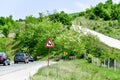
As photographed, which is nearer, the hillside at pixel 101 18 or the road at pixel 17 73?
the road at pixel 17 73

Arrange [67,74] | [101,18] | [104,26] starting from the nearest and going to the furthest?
[67,74], [104,26], [101,18]

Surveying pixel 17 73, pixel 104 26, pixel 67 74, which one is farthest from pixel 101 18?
pixel 67 74

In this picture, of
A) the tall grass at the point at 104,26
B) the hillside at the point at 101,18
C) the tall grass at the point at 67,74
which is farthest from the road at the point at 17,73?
the hillside at the point at 101,18

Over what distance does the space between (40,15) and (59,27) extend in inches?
1019

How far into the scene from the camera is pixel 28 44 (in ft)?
409

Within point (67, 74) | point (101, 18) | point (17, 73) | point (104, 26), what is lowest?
point (17, 73)

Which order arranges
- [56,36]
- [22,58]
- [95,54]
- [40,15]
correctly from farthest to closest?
[40,15] → [56,36] → [95,54] → [22,58]

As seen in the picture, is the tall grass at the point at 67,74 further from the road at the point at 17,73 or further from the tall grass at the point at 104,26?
the tall grass at the point at 104,26

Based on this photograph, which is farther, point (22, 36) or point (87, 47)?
point (22, 36)

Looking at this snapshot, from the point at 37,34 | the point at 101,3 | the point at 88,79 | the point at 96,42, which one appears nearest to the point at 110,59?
the point at 96,42

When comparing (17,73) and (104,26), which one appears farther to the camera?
(104,26)

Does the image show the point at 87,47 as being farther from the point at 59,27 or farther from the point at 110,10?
the point at 110,10

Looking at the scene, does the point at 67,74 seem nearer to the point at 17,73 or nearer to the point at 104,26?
the point at 17,73

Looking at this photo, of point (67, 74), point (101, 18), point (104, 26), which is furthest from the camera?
point (101, 18)
